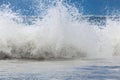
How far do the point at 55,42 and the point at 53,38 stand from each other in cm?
20

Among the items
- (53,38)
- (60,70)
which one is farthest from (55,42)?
(60,70)

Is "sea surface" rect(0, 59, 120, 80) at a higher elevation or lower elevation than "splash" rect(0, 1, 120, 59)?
lower

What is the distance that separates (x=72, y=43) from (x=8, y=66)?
3878 mm

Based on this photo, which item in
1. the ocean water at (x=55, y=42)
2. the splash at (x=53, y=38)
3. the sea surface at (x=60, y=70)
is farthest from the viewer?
the splash at (x=53, y=38)

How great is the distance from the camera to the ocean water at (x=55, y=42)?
13008 mm

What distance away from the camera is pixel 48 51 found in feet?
48.8

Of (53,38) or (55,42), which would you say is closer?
(55,42)

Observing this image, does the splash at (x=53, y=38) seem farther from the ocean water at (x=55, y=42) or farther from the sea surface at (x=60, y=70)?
the sea surface at (x=60, y=70)

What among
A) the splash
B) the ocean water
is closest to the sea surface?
the ocean water

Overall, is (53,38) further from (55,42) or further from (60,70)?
(60,70)

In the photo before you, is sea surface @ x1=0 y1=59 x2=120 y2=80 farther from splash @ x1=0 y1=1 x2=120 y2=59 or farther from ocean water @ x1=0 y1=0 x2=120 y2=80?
splash @ x1=0 y1=1 x2=120 y2=59

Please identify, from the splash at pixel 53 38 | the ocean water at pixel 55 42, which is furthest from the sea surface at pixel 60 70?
the splash at pixel 53 38

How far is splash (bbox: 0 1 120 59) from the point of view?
48.7ft

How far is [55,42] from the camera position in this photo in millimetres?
15203
